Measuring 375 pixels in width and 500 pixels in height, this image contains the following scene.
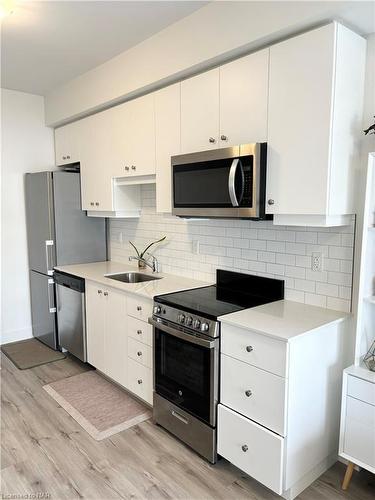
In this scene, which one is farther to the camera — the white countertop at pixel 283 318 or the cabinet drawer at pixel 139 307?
the cabinet drawer at pixel 139 307

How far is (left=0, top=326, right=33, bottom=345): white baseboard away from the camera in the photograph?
4141 millimetres

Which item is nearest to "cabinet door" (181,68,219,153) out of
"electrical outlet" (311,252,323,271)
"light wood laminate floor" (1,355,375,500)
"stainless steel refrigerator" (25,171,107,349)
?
"electrical outlet" (311,252,323,271)

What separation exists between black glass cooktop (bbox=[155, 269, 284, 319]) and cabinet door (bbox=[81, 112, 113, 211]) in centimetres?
134

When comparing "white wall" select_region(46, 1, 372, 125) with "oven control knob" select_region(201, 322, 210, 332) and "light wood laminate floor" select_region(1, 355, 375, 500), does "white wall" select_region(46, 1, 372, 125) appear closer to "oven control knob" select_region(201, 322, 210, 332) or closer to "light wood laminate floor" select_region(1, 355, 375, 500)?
"oven control knob" select_region(201, 322, 210, 332)

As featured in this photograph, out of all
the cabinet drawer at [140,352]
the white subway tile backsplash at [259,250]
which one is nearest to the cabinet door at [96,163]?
the white subway tile backsplash at [259,250]

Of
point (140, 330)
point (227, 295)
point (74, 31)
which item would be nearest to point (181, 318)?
point (227, 295)

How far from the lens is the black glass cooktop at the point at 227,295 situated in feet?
7.53

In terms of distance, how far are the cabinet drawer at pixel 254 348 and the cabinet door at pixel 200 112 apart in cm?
118

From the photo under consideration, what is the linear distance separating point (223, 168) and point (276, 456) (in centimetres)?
158


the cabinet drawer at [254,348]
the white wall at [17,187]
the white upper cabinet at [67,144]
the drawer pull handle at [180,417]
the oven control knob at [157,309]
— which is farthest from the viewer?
the white wall at [17,187]

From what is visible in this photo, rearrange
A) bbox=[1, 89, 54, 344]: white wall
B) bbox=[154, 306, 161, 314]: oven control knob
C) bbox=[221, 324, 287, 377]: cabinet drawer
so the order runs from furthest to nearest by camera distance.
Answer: bbox=[1, 89, 54, 344]: white wall < bbox=[154, 306, 161, 314]: oven control knob < bbox=[221, 324, 287, 377]: cabinet drawer

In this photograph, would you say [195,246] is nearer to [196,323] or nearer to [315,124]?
[196,323]

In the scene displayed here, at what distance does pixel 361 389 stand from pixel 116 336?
71.8 inches

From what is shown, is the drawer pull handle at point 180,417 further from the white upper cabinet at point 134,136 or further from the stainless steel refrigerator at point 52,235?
the stainless steel refrigerator at point 52,235
